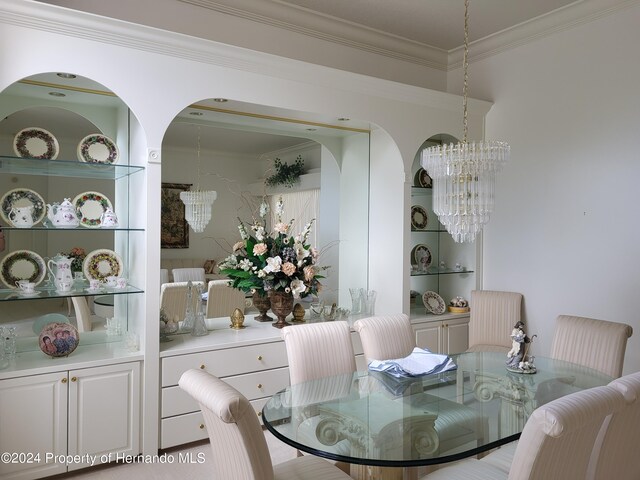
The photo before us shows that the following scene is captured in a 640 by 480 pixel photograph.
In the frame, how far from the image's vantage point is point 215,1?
3639 millimetres

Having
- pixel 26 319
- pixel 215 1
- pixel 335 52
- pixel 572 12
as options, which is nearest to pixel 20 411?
pixel 26 319

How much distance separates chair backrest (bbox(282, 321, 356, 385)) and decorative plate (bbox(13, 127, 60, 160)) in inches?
70.2

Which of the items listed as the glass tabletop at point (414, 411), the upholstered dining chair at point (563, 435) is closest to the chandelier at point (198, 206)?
the glass tabletop at point (414, 411)

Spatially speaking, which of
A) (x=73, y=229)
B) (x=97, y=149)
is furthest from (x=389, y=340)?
(x=97, y=149)

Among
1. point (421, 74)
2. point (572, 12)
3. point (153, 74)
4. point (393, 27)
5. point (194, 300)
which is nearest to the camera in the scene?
point (153, 74)

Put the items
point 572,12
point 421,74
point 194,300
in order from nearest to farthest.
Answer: point 194,300, point 572,12, point 421,74

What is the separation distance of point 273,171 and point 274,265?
3.06ft

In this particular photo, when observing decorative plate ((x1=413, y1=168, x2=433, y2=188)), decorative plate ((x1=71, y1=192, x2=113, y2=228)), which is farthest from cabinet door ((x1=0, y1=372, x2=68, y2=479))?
decorative plate ((x1=413, y1=168, x2=433, y2=188))

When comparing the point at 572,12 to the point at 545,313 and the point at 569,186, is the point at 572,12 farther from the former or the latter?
the point at 545,313

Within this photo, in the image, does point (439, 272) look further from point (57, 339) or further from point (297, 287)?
point (57, 339)

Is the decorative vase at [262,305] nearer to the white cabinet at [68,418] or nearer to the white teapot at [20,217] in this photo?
the white cabinet at [68,418]

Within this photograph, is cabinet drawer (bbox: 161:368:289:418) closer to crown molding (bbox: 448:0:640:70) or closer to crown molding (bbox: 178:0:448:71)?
crown molding (bbox: 178:0:448:71)

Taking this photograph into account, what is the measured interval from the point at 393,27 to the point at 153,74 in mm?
2290

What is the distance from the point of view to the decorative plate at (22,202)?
2793 millimetres
